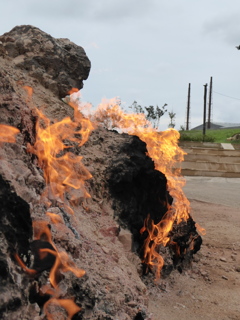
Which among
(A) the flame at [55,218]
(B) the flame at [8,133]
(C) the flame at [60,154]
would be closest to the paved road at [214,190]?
(C) the flame at [60,154]

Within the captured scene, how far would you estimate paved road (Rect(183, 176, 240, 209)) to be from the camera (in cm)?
1050

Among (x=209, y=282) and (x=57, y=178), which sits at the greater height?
(x=57, y=178)

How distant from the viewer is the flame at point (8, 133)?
10.2 feet

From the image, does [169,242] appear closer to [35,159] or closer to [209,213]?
[35,159]

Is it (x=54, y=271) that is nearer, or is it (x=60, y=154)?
(x=54, y=271)

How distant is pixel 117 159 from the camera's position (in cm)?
471

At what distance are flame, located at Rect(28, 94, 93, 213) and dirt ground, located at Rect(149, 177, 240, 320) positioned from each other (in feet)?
5.07

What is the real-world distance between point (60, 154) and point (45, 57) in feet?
6.76

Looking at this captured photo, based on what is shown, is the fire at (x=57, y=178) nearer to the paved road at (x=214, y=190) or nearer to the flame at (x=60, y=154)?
the flame at (x=60, y=154)

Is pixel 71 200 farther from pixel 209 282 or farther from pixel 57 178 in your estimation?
pixel 209 282

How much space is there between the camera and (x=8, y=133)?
10.5 ft

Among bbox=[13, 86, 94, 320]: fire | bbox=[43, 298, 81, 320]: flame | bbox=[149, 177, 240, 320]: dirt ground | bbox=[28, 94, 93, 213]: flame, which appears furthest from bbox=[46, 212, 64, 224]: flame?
bbox=[149, 177, 240, 320]: dirt ground

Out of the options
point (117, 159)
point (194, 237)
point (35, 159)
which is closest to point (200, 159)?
point (194, 237)

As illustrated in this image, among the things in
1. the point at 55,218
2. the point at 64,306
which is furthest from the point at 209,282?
the point at 64,306
